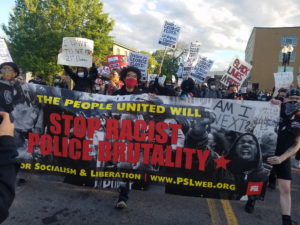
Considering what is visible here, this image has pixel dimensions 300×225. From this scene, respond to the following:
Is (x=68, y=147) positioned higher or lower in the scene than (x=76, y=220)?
higher

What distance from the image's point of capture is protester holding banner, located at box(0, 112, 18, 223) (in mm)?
1148

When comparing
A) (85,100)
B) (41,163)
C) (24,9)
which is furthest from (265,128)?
(24,9)

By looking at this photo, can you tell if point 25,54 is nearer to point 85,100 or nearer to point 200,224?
point 85,100

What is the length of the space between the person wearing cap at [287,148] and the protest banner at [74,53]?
163 inches

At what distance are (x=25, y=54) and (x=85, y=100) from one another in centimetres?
2487

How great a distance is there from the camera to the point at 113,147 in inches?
149

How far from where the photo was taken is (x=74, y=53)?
5961 mm

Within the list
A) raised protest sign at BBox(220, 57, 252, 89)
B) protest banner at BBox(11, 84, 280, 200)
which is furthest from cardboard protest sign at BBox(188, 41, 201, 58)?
protest banner at BBox(11, 84, 280, 200)

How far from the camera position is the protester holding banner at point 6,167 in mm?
1148

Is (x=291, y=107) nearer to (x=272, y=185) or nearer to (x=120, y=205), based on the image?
(x=272, y=185)

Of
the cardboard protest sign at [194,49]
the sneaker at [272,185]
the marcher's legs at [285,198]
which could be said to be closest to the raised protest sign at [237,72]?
the cardboard protest sign at [194,49]

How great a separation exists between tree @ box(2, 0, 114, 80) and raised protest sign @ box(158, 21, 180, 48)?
1822 centimetres

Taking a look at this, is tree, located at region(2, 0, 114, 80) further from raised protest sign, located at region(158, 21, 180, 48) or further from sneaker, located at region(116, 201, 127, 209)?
sneaker, located at region(116, 201, 127, 209)

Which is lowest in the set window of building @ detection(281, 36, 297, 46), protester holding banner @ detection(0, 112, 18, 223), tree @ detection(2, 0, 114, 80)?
protester holding banner @ detection(0, 112, 18, 223)
